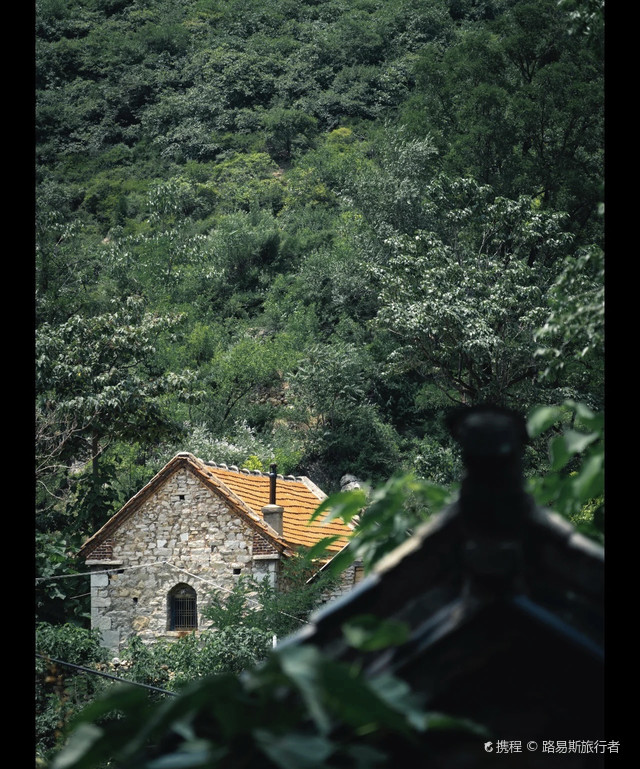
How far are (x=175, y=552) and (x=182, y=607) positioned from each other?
98 cm

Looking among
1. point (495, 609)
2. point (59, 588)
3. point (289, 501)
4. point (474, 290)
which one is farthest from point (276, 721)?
point (474, 290)

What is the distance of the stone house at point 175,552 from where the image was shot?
17328 mm

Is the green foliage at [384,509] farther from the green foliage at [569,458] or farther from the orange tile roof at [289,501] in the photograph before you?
the orange tile roof at [289,501]

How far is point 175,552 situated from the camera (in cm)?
1758

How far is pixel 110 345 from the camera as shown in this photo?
20297 mm

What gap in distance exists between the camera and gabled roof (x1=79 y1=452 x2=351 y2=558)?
56.8 ft

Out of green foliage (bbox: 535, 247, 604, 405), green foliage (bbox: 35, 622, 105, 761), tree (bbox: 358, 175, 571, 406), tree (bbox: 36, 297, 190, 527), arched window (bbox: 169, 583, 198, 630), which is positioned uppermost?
tree (bbox: 358, 175, 571, 406)

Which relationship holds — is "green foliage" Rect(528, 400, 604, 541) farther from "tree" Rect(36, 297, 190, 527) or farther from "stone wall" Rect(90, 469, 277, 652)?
"tree" Rect(36, 297, 190, 527)

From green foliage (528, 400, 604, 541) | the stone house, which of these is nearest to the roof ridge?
the stone house

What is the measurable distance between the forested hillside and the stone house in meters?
1.17

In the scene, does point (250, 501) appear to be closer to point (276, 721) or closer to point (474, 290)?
point (474, 290)
